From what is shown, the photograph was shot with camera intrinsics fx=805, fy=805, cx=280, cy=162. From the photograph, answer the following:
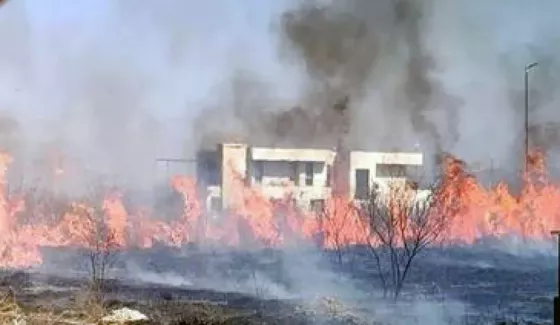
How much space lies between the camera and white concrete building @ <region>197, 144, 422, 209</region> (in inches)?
161

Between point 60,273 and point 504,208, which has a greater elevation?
point 504,208

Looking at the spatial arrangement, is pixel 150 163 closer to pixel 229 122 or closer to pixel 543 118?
pixel 229 122

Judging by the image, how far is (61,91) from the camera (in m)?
4.31

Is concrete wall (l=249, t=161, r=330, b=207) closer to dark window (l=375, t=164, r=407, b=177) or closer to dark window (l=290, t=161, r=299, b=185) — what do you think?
dark window (l=290, t=161, r=299, b=185)

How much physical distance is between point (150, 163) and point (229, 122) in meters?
0.47

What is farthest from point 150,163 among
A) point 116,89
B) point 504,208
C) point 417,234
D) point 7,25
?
point 504,208

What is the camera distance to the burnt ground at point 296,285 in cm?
404

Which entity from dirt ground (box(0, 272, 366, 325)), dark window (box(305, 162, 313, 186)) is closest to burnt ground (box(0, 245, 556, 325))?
A: dirt ground (box(0, 272, 366, 325))

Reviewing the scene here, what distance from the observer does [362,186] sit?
13.5 feet

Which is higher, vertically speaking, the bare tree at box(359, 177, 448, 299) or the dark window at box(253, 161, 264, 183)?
the dark window at box(253, 161, 264, 183)

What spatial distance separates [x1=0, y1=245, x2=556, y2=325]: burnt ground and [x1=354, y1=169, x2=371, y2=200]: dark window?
295mm

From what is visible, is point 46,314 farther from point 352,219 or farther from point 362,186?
point 362,186

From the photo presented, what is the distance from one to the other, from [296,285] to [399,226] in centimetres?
61

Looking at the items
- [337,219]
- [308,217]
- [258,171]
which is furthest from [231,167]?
[337,219]
